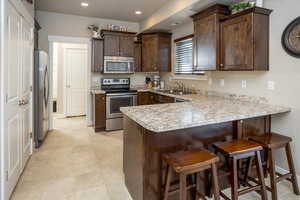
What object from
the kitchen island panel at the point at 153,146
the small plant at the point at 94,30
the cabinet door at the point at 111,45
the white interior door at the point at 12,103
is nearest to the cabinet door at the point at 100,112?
the cabinet door at the point at 111,45

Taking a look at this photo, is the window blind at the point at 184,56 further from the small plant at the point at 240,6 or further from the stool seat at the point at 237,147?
the stool seat at the point at 237,147

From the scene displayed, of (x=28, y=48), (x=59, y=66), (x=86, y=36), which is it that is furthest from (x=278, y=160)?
(x=59, y=66)

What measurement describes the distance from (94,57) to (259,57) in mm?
3653

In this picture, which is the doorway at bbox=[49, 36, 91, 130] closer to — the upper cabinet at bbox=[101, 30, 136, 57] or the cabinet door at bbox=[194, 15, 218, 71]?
the upper cabinet at bbox=[101, 30, 136, 57]

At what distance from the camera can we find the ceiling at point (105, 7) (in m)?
3.98

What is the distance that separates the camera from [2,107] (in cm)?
181

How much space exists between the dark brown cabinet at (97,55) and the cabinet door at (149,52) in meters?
1.12

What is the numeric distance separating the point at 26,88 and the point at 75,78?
3.49 m

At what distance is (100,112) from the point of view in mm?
4594

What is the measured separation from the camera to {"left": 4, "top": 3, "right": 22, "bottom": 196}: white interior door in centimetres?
197

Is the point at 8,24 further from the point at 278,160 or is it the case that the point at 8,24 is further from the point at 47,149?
the point at 278,160

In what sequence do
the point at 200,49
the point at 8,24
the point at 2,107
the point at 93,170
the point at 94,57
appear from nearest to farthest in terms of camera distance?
the point at 2,107 → the point at 8,24 → the point at 93,170 → the point at 200,49 → the point at 94,57

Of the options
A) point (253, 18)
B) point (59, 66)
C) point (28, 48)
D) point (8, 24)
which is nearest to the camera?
point (8, 24)

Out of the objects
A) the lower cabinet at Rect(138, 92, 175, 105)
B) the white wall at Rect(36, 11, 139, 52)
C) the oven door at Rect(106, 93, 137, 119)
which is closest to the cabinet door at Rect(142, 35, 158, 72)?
the lower cabinet at Rect(138, 92, 175, 105)
